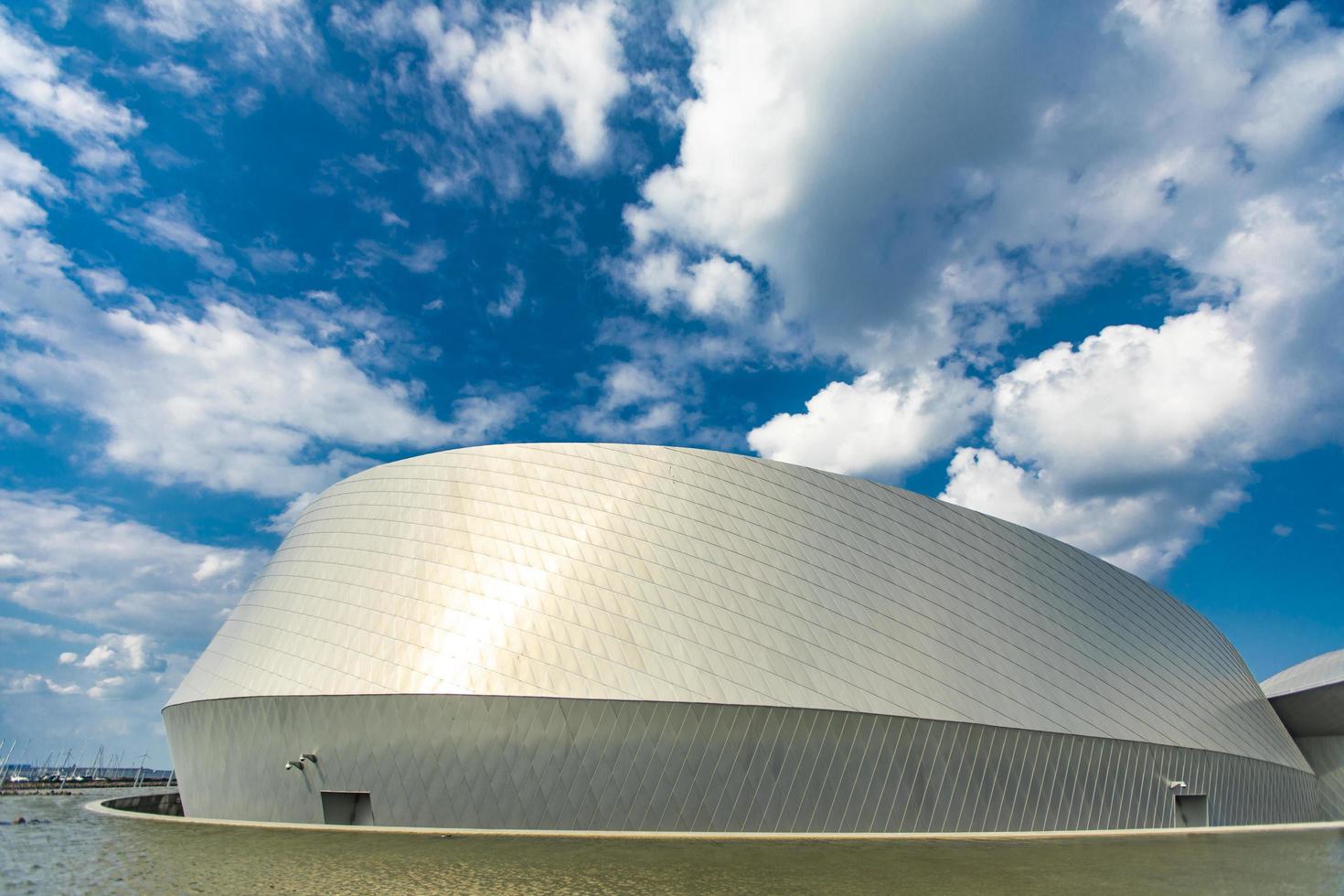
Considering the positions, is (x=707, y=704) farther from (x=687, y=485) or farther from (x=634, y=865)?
(x=687, y=485)

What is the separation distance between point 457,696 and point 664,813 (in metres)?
6.93

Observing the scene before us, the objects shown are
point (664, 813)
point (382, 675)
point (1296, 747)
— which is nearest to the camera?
point (664, 813)

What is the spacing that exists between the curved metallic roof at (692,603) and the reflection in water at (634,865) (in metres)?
4.67

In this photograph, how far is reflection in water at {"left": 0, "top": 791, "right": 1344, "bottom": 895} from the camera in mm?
12703

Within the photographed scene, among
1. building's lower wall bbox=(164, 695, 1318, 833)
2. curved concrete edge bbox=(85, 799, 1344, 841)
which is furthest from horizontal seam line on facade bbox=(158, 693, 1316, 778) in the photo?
curved concrete edge bbox=(85, 799, 1344, 841)

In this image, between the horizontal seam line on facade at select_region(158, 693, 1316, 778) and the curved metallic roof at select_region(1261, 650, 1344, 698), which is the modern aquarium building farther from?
the curved metallic roof at select_region(1261, 650, 1344, 698)

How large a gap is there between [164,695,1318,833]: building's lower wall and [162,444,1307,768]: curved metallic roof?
62 cm

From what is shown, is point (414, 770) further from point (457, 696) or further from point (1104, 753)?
point (1104, 753)

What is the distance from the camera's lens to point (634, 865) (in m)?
15.1

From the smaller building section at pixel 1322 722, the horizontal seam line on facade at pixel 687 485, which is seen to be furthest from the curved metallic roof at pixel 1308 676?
the horizontal seam line on facade at pixel 687 485

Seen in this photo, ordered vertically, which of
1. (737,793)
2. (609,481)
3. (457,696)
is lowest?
(737,793)

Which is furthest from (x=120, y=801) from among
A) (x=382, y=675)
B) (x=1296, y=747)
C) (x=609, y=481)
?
(x=1296, y=747)

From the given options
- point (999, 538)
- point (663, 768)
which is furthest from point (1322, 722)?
point (663, 768)

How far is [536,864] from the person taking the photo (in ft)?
49.1
